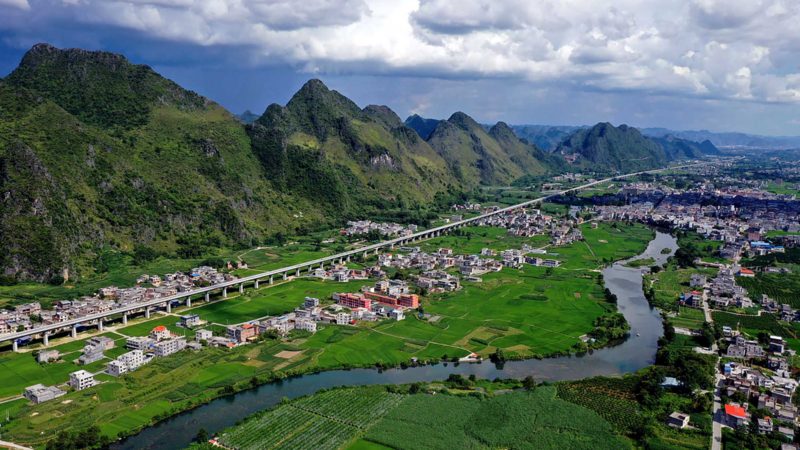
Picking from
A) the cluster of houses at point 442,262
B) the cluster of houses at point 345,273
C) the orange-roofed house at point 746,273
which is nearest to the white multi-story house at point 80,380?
the cluster of houses at point 345,273

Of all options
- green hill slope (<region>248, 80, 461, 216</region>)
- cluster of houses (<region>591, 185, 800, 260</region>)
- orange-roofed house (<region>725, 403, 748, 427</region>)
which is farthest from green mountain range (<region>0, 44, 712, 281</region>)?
orange-roofed house (<region>725, 403, 748, 427</region>)

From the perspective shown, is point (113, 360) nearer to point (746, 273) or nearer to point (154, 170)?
point (154, 170)

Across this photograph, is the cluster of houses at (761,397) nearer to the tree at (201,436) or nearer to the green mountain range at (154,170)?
the tree at (201,436)

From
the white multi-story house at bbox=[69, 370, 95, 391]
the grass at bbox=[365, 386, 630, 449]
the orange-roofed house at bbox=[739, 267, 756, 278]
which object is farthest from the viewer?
the orange-roofed house at bbox=[739, 267, 756, 278]

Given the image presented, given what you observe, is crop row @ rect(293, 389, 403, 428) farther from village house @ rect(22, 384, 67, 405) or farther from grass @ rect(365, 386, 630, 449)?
village house @ rect(22, 384, 67, 405)

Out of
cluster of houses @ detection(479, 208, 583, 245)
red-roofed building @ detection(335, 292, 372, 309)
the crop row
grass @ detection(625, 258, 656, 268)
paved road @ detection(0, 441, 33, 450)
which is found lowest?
grass @ detection(625, 258, 656, 268)

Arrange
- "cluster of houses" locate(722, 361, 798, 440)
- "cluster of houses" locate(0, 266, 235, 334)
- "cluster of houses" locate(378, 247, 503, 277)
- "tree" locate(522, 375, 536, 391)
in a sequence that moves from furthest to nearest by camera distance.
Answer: "cluster of houses" locate(378, 247, 503, 277) < "cluster of houses" locate(0, 266, 235, 334) < "tree" locate(522, 375, 536, 391) < "cluster of houses" locate(722, 361, 798, 440)

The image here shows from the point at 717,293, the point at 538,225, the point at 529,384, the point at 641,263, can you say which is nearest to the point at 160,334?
the point at 529,384

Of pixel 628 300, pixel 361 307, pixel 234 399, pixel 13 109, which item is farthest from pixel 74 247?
pixel 628 300

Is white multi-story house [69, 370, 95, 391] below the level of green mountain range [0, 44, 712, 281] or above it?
below
